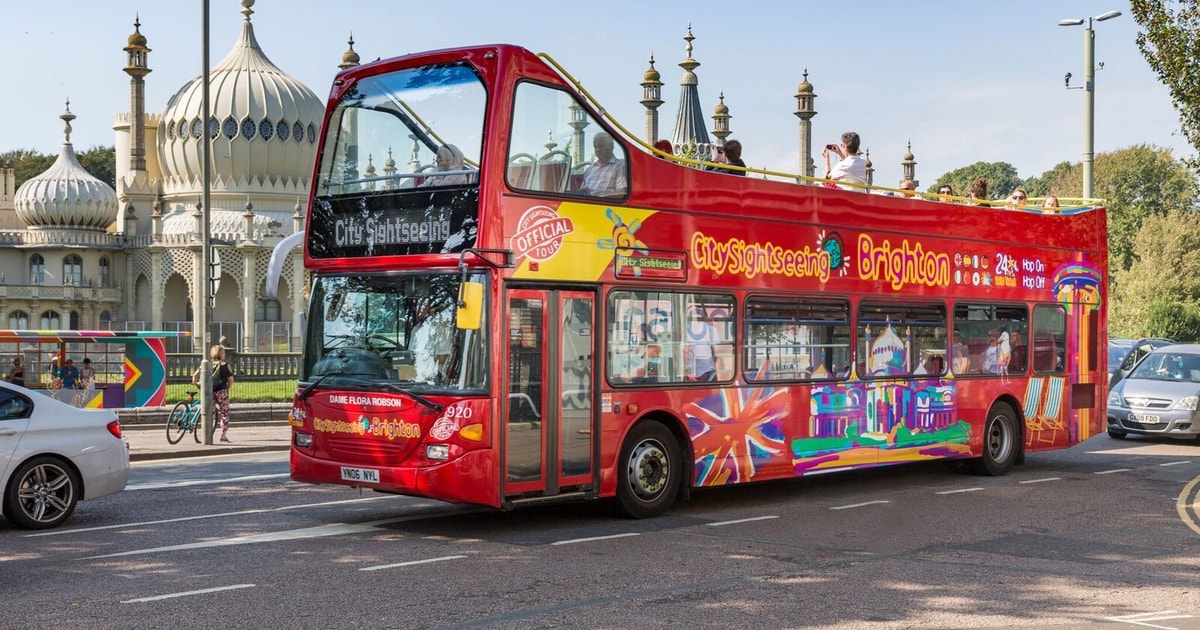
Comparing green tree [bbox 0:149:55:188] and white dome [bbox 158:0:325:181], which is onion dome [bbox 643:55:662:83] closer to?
white dome [bbox 158:0:325:181]

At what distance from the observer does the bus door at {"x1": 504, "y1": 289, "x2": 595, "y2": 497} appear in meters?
11.8

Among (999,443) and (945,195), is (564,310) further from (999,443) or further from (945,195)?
(999,443)

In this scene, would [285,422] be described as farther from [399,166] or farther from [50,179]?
[50,179]

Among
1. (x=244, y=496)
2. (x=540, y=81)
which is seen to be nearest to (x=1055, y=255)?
(x=540, y=81)

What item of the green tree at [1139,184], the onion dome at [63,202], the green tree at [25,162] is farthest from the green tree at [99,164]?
the green tree at [1139,184]

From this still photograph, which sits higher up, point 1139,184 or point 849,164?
point 1139,184

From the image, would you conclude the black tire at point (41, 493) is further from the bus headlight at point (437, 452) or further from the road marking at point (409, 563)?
the road marking at point (409, 563)

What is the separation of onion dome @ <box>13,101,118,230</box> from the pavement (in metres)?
54.6

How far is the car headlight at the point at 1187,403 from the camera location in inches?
928

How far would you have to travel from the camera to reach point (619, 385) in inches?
500

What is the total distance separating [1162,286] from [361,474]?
63707mm

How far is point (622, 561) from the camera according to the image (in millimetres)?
10664

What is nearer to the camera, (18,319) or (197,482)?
(197,482)

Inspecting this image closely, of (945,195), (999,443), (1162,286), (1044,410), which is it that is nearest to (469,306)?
(945,195)
